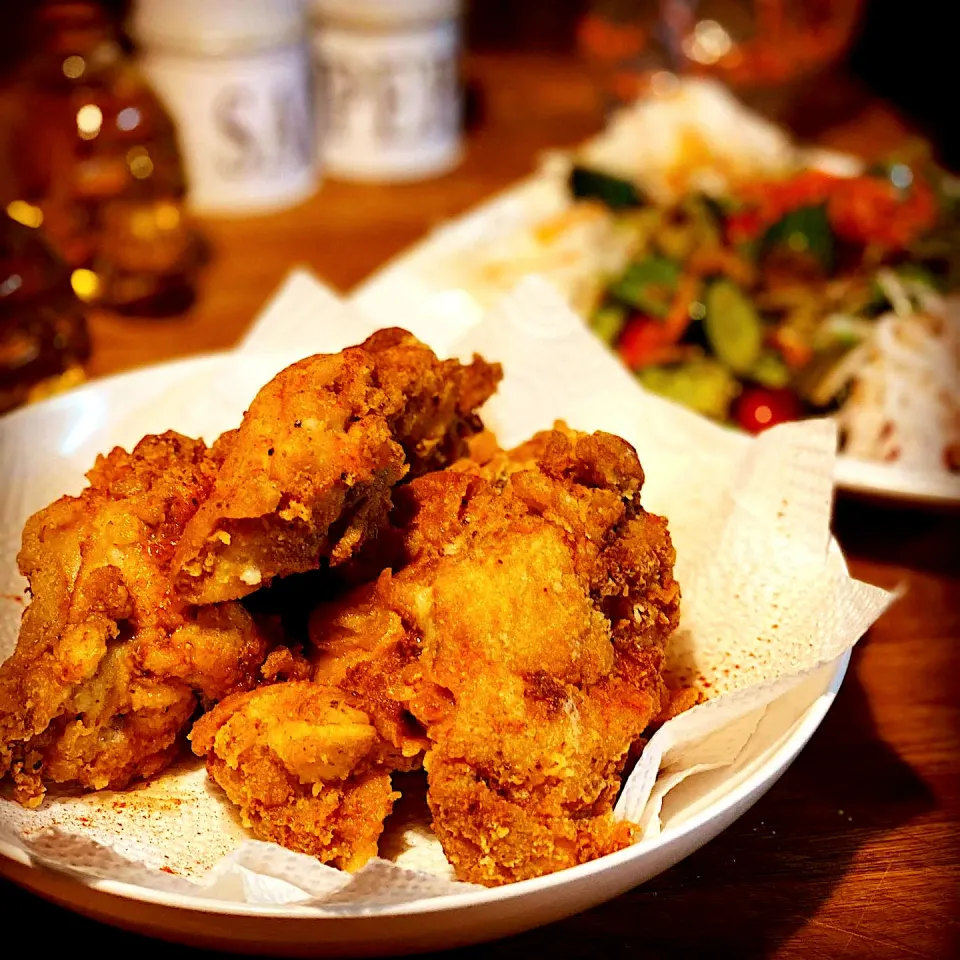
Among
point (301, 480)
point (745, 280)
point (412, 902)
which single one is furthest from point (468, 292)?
point (412, 902)

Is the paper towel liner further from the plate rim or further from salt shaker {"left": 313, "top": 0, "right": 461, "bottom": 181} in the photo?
salt shaker {"left": 313, "top": 0, "right": 461, "bottom": 181}

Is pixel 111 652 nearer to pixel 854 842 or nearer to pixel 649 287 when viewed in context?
pixel 854 842

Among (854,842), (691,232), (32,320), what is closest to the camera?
(854,842)

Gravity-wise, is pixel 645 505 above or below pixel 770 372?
above

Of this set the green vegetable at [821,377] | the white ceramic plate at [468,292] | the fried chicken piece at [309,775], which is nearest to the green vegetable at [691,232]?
the white ceramic plate at [468,292]

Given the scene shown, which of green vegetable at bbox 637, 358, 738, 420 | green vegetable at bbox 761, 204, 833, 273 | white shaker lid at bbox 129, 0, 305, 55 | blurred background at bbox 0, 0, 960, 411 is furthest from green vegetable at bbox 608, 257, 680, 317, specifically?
white shaker lid at bbox 129, 0, 305, 55

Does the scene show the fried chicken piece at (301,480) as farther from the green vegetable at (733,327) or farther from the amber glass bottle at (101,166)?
the amber glass bottle at (101,166)
